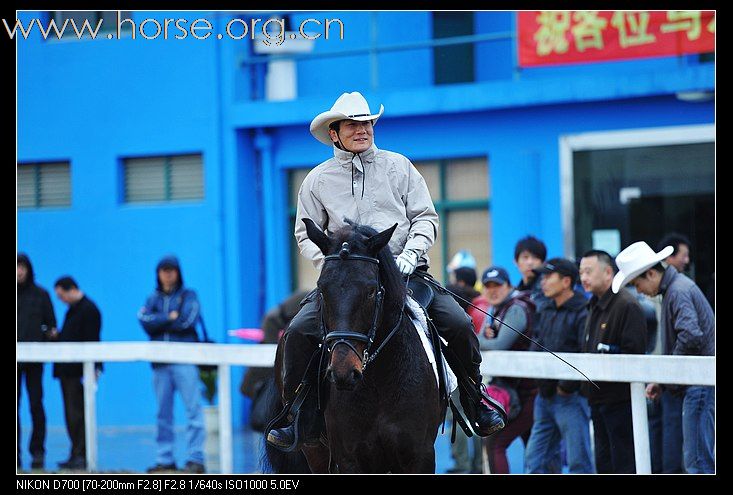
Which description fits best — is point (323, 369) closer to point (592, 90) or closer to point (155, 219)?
point (592, 90)

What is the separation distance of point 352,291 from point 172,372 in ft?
21.9

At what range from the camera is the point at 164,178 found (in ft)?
57.7

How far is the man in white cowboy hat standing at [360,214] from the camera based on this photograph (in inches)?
291

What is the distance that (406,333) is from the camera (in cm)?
720

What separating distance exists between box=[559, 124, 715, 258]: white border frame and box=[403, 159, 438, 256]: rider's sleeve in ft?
25.7

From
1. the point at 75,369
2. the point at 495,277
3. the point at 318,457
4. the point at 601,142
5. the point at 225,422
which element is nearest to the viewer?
the point at 318,457

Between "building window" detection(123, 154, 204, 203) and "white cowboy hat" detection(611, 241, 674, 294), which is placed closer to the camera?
"white cowboy hat" detection(611, 241, 674, 294)

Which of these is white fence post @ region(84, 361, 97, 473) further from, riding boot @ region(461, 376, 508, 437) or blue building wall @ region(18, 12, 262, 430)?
riding boot @ region(461, 376, 508, 437)

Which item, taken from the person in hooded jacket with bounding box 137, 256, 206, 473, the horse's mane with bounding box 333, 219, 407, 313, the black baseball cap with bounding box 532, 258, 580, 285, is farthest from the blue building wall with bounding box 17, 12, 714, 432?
the horse's mane with bounding box 333, 219, 407, 313

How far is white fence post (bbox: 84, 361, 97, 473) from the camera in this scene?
41.2ft

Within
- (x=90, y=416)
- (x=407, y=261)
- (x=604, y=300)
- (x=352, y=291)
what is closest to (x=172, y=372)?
(x=90, y=416)

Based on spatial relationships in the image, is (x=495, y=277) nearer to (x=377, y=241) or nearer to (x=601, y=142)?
(x=377, y=241)
